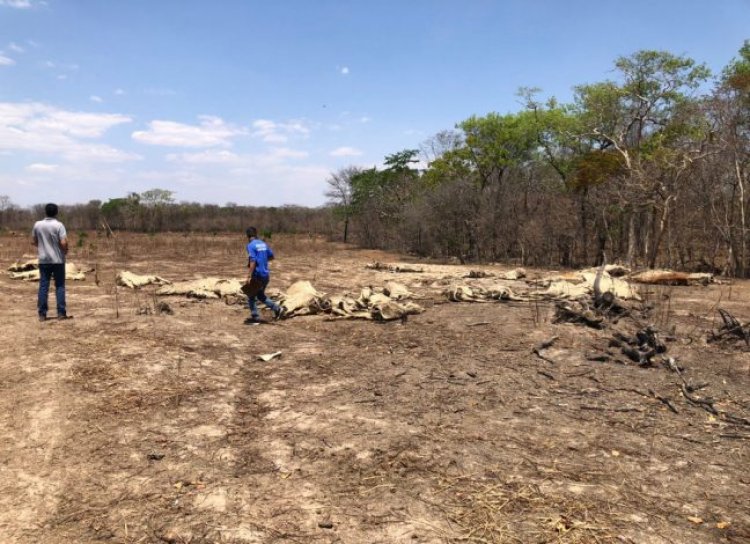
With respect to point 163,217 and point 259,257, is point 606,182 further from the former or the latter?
point 163,217

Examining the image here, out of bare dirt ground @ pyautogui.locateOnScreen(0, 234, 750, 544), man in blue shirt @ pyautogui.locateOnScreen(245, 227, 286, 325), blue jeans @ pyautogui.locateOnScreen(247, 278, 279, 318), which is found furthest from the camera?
blue jeans @ pyautogui.locateOnScreen(247, 278, 279, 318)

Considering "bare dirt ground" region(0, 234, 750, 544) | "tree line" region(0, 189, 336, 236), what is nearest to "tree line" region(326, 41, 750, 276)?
"bare dirt ground" region(0, 234, 750, 544)

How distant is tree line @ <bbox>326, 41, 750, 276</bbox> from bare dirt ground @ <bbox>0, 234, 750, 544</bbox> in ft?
41.6

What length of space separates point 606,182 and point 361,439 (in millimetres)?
19642

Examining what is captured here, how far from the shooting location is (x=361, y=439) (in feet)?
11.9

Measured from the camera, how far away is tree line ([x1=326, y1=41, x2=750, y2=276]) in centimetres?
1652

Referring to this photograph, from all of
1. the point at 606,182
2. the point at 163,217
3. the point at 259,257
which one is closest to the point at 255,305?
the point at 259,257

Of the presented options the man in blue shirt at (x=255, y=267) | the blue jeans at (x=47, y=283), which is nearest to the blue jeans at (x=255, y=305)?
the man in blue shirt at (x=255, y=267)

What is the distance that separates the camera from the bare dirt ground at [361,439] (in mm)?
2613

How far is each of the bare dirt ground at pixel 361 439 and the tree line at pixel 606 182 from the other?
41.6 feet

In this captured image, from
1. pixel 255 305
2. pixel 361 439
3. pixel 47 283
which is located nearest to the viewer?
pixel 361 439

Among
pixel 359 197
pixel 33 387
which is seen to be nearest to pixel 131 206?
pixel 359 197

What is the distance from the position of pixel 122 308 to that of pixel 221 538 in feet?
23.1

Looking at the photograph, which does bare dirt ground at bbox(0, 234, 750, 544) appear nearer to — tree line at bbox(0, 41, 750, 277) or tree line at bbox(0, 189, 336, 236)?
tree line at bbox(0, 41, 750, 277)
